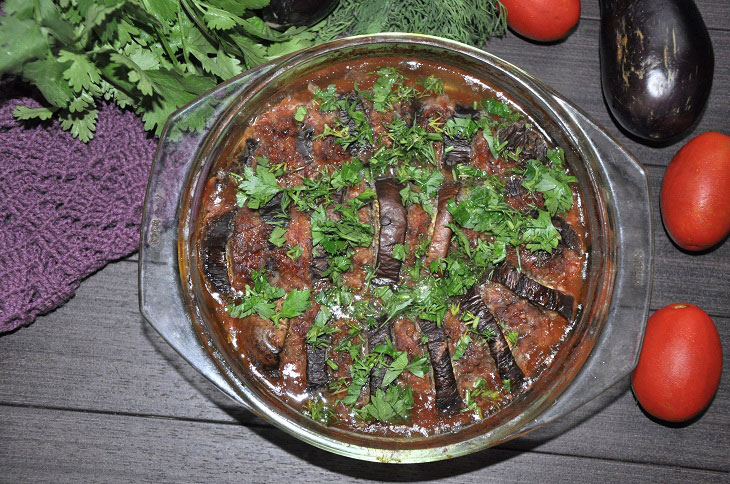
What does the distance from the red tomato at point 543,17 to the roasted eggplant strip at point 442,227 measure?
86 centimetres

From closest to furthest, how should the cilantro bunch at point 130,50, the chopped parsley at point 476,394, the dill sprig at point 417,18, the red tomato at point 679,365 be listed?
the cilantro bunch at point 130,50 → the chopped parsley at point 476,394 → the red tomato at point 679,365 → the dill sprig at point 417,18

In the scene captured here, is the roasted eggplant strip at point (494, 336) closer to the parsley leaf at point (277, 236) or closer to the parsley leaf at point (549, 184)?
the parsley leaf at point (549, 184)

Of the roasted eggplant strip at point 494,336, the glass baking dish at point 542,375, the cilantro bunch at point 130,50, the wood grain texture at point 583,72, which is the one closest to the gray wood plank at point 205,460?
the glass baking dish at point 542,375

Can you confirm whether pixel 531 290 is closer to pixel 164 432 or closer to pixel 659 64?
pixel 659 64

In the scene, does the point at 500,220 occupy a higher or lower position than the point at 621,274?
higher

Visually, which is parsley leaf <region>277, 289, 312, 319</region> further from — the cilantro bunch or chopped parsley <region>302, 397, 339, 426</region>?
the cilantro bunch

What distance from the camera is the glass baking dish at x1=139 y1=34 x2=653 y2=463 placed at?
7.32 feet

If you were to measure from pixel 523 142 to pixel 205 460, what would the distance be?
6.04 ft

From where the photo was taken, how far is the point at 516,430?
2.24 metres

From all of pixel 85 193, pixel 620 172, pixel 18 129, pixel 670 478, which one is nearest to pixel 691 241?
pixel 620 172

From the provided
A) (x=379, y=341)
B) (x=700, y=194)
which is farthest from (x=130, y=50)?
(x=700, y=194)

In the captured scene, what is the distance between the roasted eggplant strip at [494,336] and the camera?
228 cm

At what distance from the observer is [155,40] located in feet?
8.02

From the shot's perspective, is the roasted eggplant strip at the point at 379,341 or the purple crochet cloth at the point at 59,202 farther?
the purple crochet cloth at the point at 59,202
